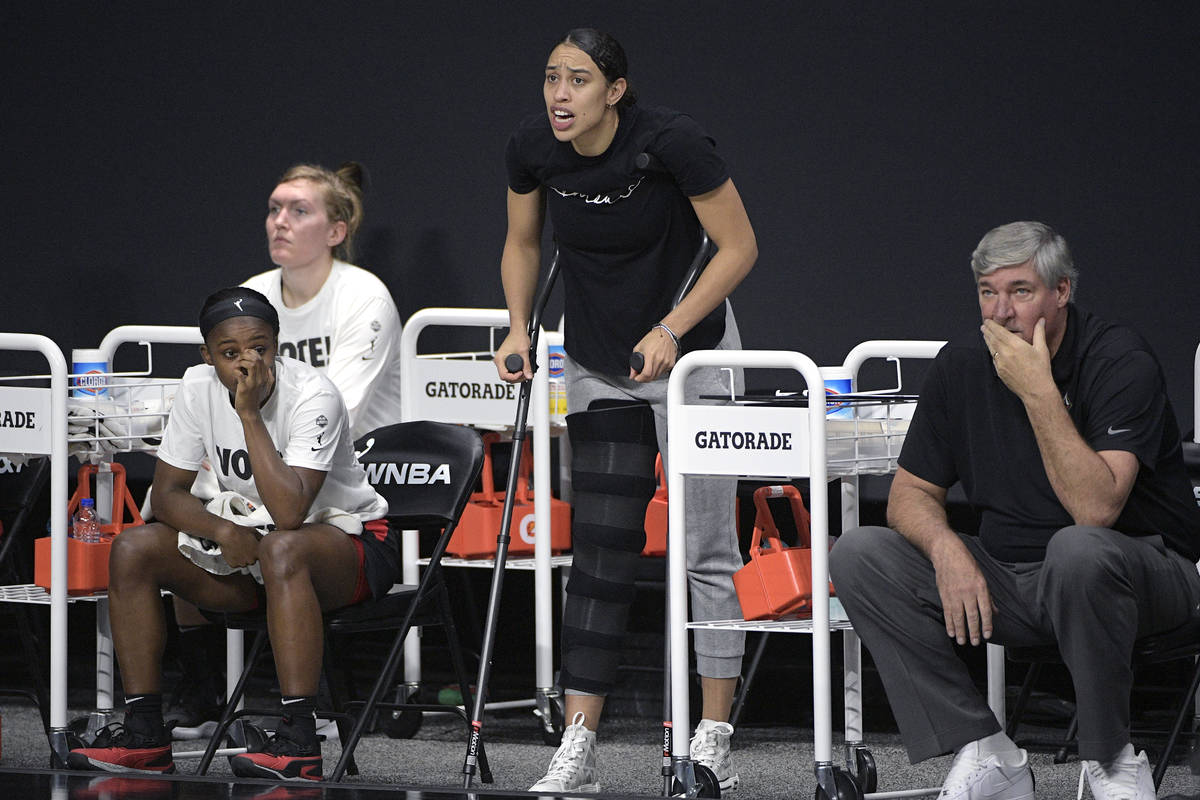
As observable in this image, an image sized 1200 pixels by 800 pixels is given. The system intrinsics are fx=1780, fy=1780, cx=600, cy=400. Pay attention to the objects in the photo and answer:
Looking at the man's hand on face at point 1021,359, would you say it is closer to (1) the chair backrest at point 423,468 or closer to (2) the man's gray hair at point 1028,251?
(2) the man's gray hair at point 1028,251

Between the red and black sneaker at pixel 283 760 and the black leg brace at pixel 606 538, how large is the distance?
0.51m

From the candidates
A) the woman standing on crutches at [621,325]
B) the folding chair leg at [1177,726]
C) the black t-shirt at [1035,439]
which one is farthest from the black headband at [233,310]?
the folding chair leg at [1177,726]

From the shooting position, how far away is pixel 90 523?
13.1 ft

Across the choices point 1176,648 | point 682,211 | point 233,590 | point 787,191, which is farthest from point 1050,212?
point 233,590

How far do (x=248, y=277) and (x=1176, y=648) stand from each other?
9.79ft

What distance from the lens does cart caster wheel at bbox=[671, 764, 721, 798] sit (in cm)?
325

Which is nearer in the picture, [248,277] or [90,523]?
[90,523]

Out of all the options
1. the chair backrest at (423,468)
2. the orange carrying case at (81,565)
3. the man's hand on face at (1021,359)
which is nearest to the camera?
the man's hand on face at (1021,359)

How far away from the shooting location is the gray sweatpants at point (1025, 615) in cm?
280

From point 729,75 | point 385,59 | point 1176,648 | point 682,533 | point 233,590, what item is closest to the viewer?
point 1176,648

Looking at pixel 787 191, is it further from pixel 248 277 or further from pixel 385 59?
pixel 248 277

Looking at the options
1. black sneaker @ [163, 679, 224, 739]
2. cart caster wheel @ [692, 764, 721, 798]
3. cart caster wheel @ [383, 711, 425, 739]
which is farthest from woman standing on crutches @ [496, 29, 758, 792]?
black sneaker @ [163, 679, 224, 739]

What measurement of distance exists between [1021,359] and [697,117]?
187cm

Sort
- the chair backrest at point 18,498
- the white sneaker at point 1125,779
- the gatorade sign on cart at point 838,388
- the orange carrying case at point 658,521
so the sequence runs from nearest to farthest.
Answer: the white sneaker at point 1125,779 → the gatorade sign on cart at point 838,388 → the orange carrying case at point 658,521 → the chair backrest at point 18,498
